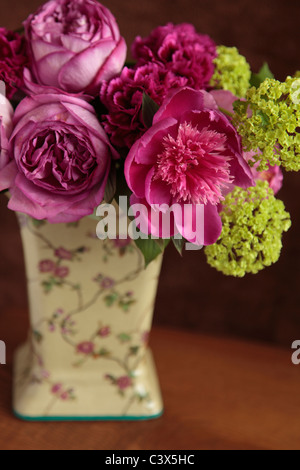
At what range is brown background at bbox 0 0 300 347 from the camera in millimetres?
943

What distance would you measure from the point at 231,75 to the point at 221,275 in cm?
53

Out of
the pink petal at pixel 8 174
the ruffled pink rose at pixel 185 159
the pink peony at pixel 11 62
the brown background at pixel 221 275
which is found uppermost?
the pink peony at pixel 11 62

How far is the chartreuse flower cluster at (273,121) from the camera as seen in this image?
48 centimetres

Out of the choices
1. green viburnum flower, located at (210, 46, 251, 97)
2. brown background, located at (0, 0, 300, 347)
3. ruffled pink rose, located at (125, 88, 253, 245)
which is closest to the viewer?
ruffled pink rose, located at (125, 88, 253, 245)

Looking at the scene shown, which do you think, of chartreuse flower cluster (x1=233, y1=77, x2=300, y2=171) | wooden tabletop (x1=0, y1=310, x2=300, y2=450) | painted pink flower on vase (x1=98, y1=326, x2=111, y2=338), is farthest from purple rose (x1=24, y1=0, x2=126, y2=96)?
wooden tabletop (x1=0, y1=310, x2=300, y2=450)

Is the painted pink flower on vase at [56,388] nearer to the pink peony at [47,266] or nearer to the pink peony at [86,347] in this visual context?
the pink peony at [86,347]

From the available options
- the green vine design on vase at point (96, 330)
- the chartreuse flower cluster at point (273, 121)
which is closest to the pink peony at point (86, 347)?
the green vine design on vase at point (96, 330)

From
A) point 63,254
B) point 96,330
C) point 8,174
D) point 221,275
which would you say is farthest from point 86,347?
point 221,275

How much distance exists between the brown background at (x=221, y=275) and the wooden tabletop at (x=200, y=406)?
0.51 feet

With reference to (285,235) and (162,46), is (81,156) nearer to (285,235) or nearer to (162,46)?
(162,46)

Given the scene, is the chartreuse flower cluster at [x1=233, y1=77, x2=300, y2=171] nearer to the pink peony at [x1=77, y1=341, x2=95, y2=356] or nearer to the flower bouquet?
the flower bouquet

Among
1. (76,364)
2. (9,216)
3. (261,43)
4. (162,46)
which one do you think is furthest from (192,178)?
(9,216)

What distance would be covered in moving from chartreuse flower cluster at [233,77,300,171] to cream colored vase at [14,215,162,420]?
218 millimetres

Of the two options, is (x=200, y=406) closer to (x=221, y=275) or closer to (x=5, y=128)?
(x=221, y=275)
